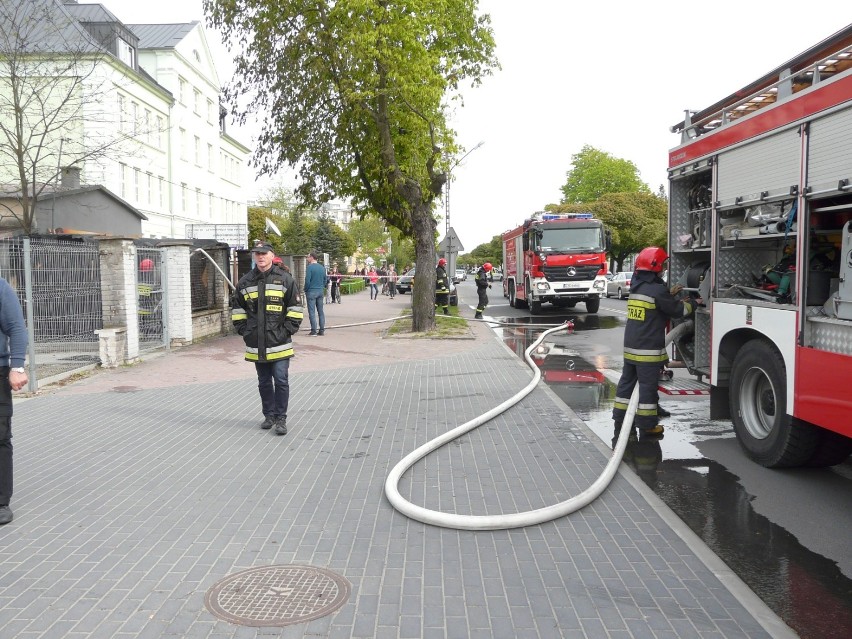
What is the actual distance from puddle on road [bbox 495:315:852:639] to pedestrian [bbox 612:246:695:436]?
0.35 m

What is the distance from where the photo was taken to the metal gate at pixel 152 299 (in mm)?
13796

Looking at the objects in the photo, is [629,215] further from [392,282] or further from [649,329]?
[649,329]

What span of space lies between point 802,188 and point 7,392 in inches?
224

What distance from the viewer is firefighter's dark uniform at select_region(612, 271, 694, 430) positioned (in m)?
7.13

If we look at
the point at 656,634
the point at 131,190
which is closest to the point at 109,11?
the point at 131,190

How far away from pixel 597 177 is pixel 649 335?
257 ft

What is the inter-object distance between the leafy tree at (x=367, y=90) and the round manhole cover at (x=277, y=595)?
13249mm

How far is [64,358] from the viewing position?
12.1 metres

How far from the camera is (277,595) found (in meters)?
3.78

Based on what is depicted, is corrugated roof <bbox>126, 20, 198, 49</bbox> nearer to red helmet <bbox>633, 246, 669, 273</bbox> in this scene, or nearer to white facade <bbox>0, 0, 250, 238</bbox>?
white facade <bbox>0, 0, 250, 238</bbox>

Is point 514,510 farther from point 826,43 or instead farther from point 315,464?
point 826,43

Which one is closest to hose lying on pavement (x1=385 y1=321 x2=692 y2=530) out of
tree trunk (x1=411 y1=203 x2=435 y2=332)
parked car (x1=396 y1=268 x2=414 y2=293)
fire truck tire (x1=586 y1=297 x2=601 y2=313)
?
tree trunk (x1=411 y1=203 x2=435 y2=332)

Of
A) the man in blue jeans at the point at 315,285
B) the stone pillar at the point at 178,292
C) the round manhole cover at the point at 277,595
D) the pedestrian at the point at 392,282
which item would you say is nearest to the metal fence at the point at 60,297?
the stone pillar at the point at 178,292

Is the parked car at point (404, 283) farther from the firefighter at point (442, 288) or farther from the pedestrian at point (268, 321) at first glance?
the pedestrian at point (268, 321)
